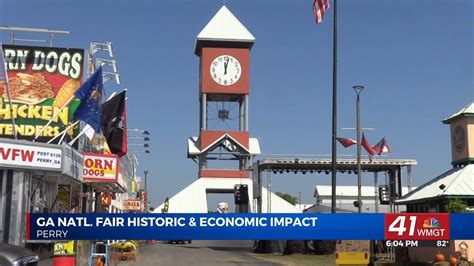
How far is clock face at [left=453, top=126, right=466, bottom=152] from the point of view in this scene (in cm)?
2680

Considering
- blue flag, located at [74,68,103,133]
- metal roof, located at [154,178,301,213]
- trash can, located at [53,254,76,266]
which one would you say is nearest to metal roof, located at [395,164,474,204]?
blue flag, located at [74,68,103,133]

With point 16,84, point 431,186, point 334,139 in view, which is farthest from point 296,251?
point 16,84

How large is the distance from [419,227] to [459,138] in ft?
45.8

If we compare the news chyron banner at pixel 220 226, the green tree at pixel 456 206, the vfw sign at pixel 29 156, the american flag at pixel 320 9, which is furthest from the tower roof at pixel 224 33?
the news chyron banner at pixel 220 226

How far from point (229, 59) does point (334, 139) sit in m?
44.9

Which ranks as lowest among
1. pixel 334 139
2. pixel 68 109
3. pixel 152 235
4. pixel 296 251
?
pixel 296 251

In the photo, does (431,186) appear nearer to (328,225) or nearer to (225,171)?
(328,225)

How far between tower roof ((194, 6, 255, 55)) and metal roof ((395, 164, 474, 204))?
41505mm

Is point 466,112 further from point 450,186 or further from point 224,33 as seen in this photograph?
point 224,33

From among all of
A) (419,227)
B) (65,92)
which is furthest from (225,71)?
(419,227)

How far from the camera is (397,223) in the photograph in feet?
47.7

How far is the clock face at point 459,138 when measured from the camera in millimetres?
26797

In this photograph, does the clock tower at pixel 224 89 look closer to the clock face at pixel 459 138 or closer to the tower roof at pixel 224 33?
the tower roof at pixel 224 33

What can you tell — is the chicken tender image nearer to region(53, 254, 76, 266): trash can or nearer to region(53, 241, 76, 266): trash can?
region(53, 241, 76, 266): trash can
